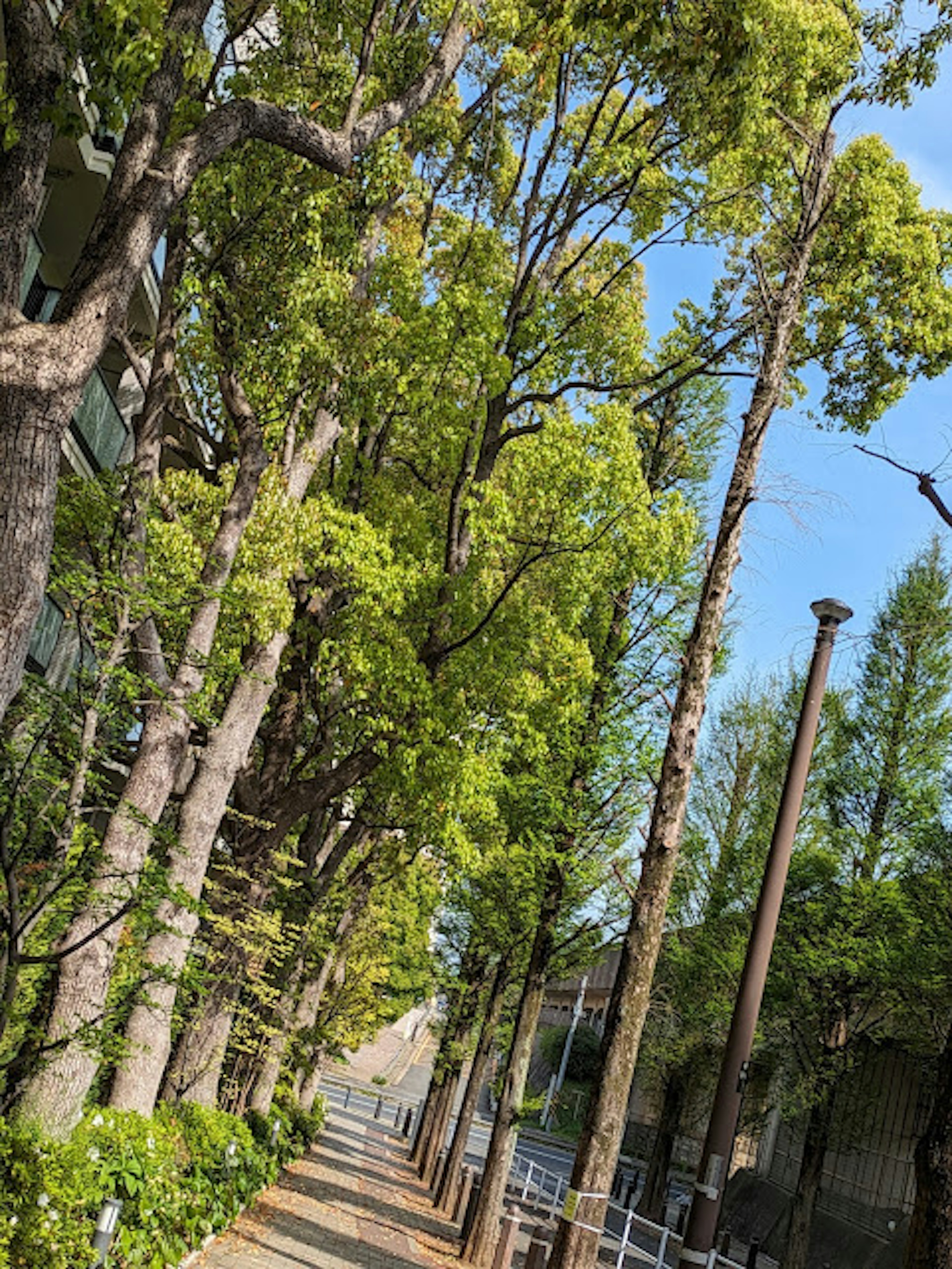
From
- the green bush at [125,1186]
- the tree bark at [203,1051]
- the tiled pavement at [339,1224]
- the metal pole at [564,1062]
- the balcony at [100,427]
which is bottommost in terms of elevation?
the tiled pavement at [339,1224]

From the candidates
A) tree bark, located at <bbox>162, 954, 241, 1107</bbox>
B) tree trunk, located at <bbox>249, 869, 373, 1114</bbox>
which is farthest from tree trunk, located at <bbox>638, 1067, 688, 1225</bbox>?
tree bark, located at <bbox>162, 954, 241, 1107</bbox>

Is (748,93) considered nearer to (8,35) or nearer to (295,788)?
(8,35)

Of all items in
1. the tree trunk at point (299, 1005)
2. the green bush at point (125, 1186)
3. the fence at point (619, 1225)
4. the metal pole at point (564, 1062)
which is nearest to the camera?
the green bush at point (125, 1186)

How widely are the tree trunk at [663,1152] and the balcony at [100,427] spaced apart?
1906cm

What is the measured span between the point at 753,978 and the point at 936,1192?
2.77 metres

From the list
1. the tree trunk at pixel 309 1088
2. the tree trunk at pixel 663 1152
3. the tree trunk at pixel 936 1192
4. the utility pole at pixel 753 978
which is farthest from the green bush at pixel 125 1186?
the tree trunk at pixel 663 1152

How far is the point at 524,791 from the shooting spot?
18.5 meters

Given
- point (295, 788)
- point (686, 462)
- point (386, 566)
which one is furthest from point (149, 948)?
point (686, 462)

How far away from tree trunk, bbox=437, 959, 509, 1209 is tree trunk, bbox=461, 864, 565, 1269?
158 inches

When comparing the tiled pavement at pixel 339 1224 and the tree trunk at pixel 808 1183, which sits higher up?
the tree trunk at pixel 808 1183

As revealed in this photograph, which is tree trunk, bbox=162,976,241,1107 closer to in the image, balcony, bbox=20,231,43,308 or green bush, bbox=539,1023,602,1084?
balcony, bbox=20,231,43,308

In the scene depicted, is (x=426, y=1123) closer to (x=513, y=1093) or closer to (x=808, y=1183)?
(x=808, y=1183)

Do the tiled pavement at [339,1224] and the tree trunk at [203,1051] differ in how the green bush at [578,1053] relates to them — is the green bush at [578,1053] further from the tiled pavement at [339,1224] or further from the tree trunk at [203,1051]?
the tree trunk at [203,1051]

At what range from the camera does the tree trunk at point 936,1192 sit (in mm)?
5277
